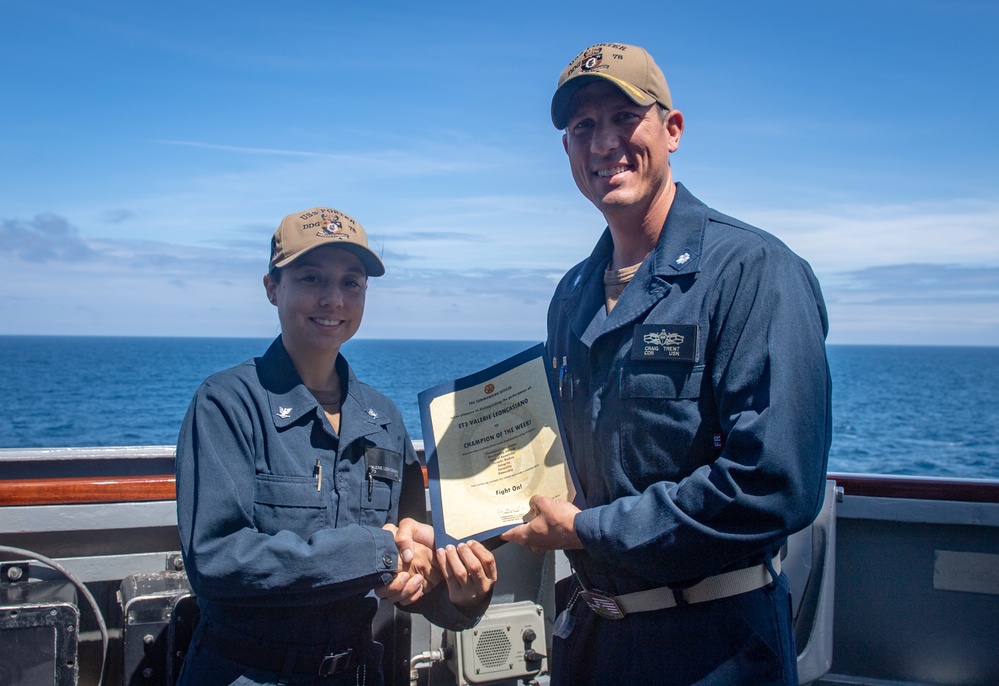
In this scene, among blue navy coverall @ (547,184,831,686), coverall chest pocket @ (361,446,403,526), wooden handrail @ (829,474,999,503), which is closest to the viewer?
blue navy coverall @ (547,184,831,686)

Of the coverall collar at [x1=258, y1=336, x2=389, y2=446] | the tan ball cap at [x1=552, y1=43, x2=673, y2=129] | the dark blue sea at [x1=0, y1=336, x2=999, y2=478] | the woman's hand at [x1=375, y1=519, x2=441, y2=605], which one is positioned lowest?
the dark blue sea at [x1=0, y1=336, x2=999, y2=478]

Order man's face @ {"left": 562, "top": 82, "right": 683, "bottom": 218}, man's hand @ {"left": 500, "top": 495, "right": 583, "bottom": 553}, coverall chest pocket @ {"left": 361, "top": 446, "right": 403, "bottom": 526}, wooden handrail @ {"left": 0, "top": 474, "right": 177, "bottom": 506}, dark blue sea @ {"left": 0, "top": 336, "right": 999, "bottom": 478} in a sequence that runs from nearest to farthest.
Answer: man's hand @ {"left": 500, "top": 495, "right": 583, "bottom": 553} < man's face @ {"left": 562, "top": 82, "right": 683, "bottom": 218} < coverall chest pocket @ {"left": 361, "top": 446, "right": 403, "bottom": 526} < wooden handrail @ {"left": 0, "top": 474, "right": 177, "bottom": 506} < dark blue sea @ {"left": 0, "top": 336, "right": 999, "bottom": 478}

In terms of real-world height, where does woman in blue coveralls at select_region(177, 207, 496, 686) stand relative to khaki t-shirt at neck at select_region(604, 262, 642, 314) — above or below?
below

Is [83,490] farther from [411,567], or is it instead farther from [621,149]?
[621,149]

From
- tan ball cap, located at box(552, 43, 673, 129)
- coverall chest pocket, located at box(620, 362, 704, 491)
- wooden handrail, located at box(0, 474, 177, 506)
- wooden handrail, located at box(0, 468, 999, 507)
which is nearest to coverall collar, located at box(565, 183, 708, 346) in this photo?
coverall chest pocket, located at box(620, 362, 704, 491)

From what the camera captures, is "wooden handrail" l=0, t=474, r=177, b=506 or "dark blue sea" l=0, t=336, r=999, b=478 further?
"dark blue sea" l=0, t=336, r=999, b=478

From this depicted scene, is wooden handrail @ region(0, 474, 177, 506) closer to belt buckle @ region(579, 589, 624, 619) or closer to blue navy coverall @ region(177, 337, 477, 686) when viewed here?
blue navy coverall @ region(177, 337, 477, 686)

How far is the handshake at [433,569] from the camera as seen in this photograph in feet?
7.51

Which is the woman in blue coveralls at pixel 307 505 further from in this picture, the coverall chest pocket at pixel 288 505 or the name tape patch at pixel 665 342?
the name tape patch at pixel 665 342

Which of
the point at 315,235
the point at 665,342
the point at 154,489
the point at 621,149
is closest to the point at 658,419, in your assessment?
the point at 665,342

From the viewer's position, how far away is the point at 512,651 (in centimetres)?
349

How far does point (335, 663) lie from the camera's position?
2312 mm

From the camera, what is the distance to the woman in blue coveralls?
2.13m

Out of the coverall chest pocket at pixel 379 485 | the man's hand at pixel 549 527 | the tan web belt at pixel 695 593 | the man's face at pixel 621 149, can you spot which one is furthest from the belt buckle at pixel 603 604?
the man's face at pixel 621 149
